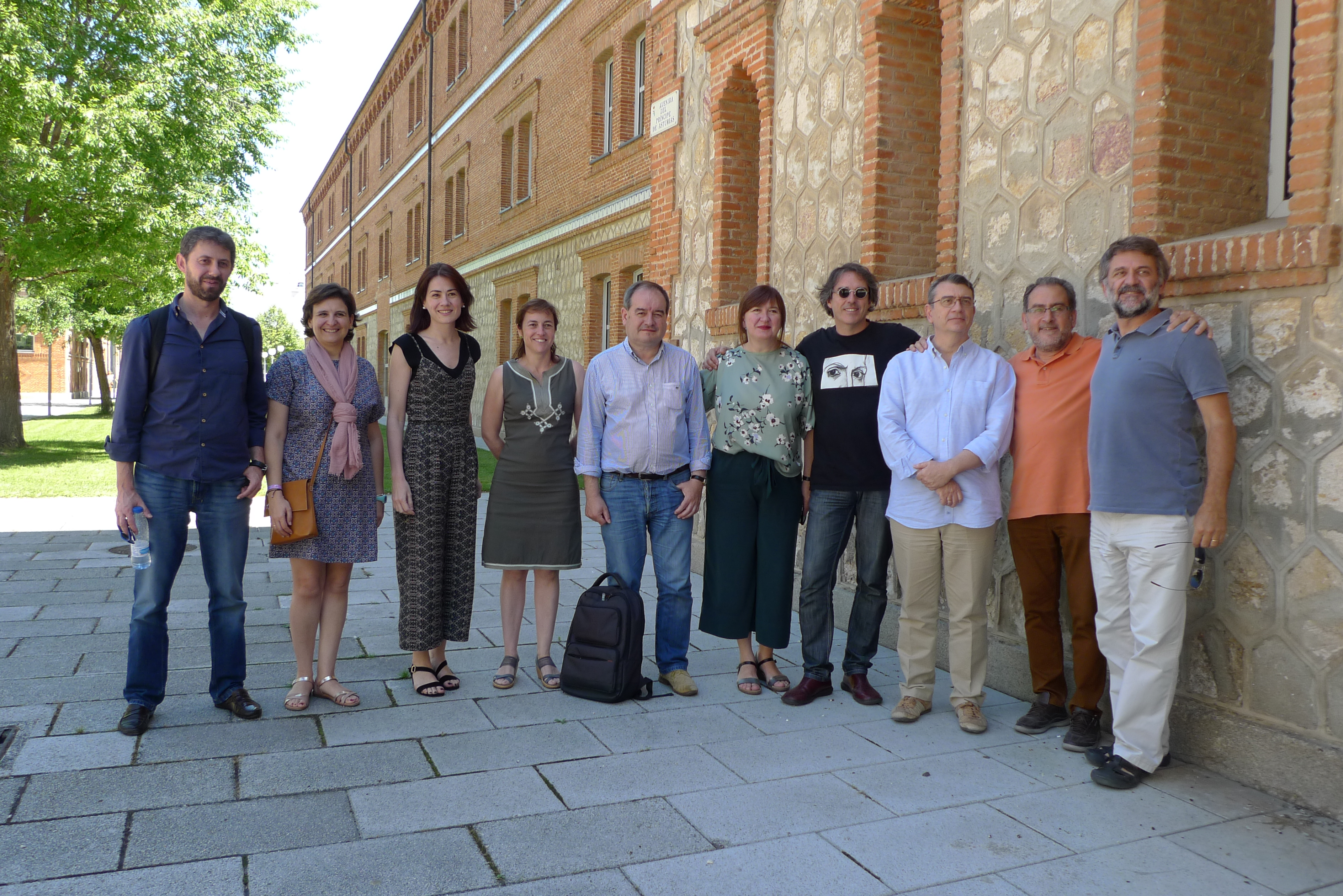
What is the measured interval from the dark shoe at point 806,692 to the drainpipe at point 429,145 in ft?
75.6

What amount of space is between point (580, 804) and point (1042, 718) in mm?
2208

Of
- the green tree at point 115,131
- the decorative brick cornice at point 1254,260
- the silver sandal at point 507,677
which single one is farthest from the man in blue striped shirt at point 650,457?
the green tree at point 115,131

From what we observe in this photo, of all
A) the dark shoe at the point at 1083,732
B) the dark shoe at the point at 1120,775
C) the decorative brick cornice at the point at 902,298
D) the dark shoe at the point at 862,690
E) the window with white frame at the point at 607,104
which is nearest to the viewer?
the dark shoe at the point at 1120,775

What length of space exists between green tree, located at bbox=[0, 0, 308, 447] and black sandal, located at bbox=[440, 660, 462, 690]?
13.9 meters

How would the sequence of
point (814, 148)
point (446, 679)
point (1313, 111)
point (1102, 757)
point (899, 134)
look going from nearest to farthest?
point (1313, 111) → point (1102, 757) → point (446, 679) → point (899, 134) → point (814, 148)

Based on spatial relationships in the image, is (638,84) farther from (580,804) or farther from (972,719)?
(580,804)

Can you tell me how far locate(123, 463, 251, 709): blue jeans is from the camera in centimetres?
431

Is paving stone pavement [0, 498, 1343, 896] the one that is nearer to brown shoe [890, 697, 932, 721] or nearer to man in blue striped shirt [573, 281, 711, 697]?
brown shoe [890, 697, 932, 721]

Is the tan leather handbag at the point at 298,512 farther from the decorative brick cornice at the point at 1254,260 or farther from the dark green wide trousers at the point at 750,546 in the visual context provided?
the decorative brick cornice at the point at 1254,260

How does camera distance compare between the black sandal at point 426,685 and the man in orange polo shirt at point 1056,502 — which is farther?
the black sandal at point 426,685

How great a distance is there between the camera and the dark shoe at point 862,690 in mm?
4980

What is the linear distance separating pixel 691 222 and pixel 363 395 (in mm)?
4647

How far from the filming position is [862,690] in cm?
502

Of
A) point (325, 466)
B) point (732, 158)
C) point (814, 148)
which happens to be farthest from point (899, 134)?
point (325, 466)
